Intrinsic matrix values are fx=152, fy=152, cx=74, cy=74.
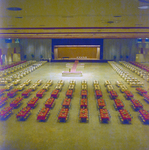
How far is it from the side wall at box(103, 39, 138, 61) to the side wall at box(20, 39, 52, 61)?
42.3ft

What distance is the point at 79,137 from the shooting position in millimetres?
7043

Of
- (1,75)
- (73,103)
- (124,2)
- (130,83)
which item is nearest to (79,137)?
(73,103)

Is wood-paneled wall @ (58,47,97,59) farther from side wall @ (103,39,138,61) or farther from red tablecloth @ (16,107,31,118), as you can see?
red tablecloth @ (16,107,31,118)

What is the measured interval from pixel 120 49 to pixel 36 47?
18949 mm

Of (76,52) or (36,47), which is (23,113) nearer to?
(36,47)

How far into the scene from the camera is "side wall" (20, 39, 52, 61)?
34406 millimetres

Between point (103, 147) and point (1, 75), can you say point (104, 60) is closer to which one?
point (1, 75)

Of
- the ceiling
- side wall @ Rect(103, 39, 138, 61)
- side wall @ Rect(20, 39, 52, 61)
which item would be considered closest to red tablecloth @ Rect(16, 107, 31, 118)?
the ceiling

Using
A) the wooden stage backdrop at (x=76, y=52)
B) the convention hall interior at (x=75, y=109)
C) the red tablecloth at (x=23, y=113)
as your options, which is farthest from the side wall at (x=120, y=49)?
the red tablecloth at (x=23, y=113)

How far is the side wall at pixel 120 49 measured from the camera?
111ft

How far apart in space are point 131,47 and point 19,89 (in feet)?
91.1

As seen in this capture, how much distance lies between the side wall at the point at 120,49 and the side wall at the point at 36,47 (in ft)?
42.3

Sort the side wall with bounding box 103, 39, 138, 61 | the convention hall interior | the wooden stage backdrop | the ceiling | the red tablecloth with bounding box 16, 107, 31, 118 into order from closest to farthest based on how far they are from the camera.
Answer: the ceiling, the convention hall interior, the red tablecloth with bounding box 16, 107, 31, 118, the side wall with bounding box 103, 39, 138, 61, the wooden stage backdrop

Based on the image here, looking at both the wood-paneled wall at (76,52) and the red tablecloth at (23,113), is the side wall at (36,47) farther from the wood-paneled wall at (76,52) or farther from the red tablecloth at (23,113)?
the red tablecloth at (23,113)
